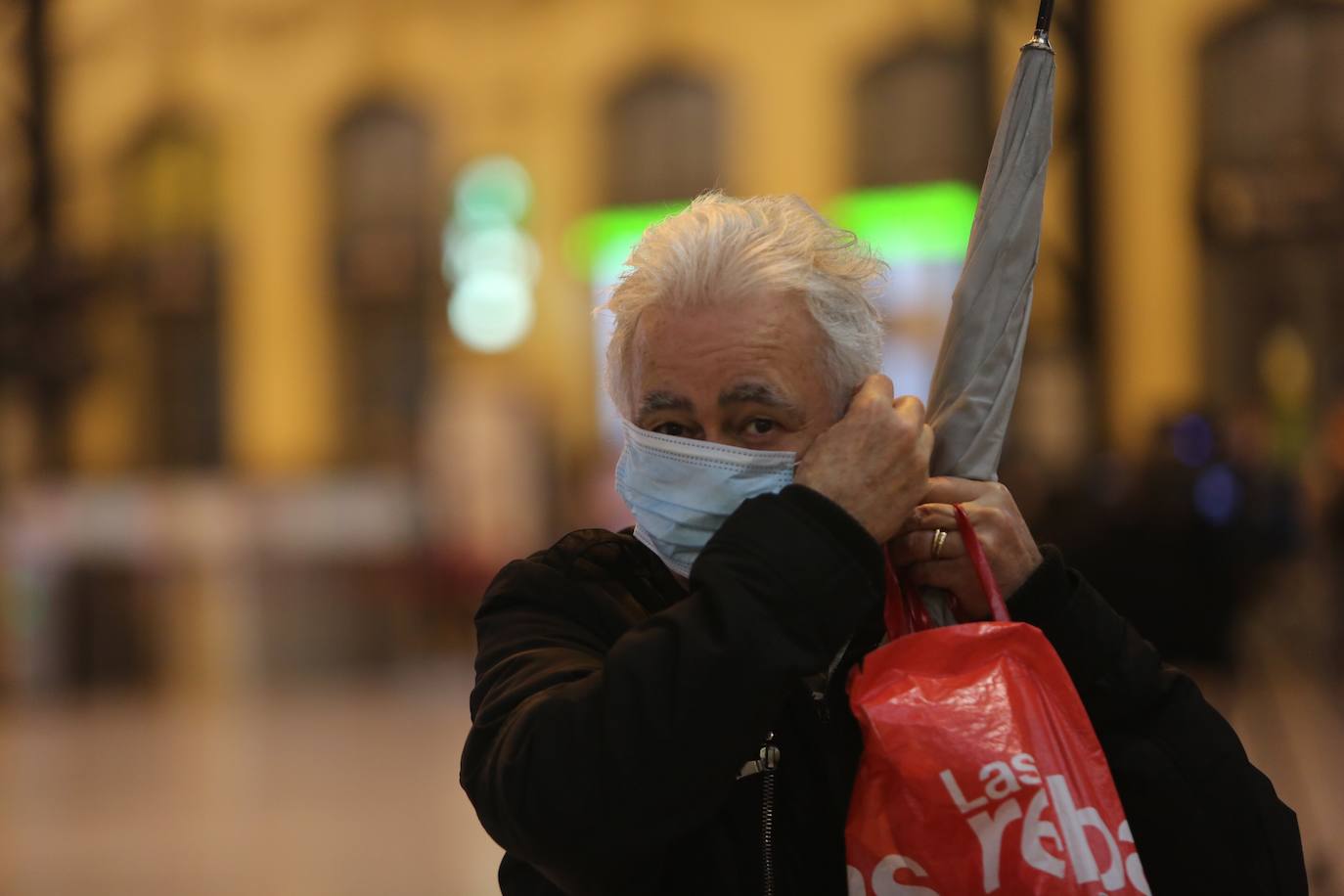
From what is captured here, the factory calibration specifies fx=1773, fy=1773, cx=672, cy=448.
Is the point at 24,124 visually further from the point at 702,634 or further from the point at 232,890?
the point at 702,634

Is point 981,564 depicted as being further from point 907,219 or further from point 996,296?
point 907,219

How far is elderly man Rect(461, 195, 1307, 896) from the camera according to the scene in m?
1.42

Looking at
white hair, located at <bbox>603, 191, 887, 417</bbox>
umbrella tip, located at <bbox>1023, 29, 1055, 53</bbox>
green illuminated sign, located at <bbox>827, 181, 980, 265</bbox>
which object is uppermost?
green illuminated sign, located at <bbox>827, 181, 980, 265</bbox>

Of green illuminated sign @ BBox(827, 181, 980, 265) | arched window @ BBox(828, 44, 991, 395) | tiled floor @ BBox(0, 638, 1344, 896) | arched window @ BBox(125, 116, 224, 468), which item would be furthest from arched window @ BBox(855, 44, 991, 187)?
arched window @ BBox(125, 116, 224, 468)

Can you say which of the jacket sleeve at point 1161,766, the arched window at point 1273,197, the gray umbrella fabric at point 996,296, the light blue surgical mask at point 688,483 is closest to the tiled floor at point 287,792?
the jacket sleeve at point 1161,766

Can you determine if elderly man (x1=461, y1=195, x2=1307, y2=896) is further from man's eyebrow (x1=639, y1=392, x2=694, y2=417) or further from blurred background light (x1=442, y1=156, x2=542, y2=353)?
blurred background light (x1=442, y1=156, x2=542, y2=353)

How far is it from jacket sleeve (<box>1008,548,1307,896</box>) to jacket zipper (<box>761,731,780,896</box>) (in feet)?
0.83

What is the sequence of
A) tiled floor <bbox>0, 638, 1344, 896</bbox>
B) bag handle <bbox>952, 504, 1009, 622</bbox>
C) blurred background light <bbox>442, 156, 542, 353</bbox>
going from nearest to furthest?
1. bag handle <bbox>952, 504, 1009, 622</bbox>
2. tiled floor <bbox>0, 638, 1344, 896</bbox>
3. blurred background light <bbox>442, 156, 542, 353</bbox>

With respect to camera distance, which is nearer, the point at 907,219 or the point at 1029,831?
the point at 1029,831

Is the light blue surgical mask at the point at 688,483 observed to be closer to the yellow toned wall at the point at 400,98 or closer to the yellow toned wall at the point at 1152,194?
the yellow toned wall at the point at 1152,194

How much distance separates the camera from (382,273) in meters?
17.8

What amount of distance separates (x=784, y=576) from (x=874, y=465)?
0.45 feet

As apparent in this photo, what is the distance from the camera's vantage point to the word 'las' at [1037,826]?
1.40 metres

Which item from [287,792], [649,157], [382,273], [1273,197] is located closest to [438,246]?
[382,273]
